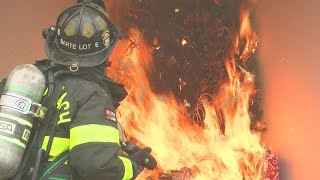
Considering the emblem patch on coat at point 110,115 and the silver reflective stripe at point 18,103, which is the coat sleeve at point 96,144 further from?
the silver reflective stripe at point 18,103

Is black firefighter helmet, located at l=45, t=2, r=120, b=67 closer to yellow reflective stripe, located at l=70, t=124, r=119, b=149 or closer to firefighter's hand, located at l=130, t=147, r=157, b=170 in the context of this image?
yellow reflective stripe, located at l=70, t=124, r=119, b=149

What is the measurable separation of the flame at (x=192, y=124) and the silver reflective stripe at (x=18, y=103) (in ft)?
8.78

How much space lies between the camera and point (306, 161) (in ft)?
13.0

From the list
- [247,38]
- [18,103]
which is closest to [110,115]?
[18,103]

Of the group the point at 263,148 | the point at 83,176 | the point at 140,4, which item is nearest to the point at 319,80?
the point at 263,148

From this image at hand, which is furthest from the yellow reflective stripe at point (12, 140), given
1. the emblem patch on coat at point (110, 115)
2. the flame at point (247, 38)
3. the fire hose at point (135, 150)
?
the flame at point (247, 38)

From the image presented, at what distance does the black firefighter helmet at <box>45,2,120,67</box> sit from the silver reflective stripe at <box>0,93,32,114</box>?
328mm

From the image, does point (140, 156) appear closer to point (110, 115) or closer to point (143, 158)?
point (143, 158)

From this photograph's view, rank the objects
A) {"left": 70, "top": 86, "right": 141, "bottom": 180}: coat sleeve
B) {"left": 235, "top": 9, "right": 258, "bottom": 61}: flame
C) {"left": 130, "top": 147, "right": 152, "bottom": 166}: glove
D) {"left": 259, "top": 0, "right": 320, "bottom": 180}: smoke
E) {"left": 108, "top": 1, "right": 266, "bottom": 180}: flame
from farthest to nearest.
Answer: {"left": 235, "top": 9, "right": 258, "bottom": 61}: flame < {"left": 108, "top": 1, "right": 266, "bottom": 180}: flame < {"left": 259, "top": 0, "right": 320, "bottom": 180}: smoke < {"left": 130, "top": 147, "right": 152, "bottom": 166}: glove < {"left": 70, "top": 86, "right": 141, "bottom": 180}: coat sleeve

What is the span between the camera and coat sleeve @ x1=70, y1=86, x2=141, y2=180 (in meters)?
1.81

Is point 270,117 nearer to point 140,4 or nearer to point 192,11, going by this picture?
point 192,11

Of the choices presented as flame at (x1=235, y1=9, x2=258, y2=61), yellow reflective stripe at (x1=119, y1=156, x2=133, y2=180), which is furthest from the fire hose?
flame at (x1=235, y1=9, x2=258, y2=61)

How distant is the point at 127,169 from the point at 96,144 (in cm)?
22

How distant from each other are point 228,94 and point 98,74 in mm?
2857
